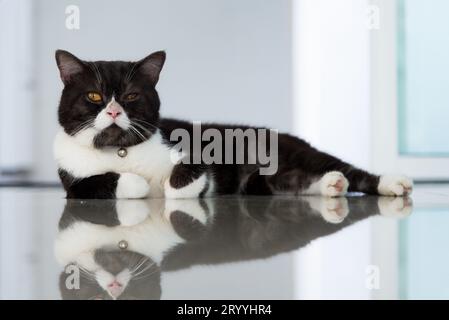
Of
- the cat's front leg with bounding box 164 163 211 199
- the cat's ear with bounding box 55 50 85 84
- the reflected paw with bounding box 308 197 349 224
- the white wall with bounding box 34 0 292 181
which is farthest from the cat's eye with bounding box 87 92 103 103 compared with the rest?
the white wall with bounding box 34 0 292 181

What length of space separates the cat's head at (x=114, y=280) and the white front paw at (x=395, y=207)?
82 centimetres

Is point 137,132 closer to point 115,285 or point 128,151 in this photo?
point 128,151

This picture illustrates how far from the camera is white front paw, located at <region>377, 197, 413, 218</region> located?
146 cm

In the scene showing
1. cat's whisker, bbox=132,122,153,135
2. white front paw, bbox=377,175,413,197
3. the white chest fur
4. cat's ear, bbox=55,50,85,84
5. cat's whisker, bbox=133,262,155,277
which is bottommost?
cat's whisker, bbox=133,262,155,277

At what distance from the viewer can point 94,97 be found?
169 centimetres

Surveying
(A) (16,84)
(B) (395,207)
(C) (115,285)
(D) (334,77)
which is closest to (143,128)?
(B) (395,207)

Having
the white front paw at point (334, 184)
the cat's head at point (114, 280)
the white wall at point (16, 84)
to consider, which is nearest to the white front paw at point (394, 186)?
the white front paw at point (334, 184)

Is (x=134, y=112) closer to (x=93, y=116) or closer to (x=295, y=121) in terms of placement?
(x=93, y=116)

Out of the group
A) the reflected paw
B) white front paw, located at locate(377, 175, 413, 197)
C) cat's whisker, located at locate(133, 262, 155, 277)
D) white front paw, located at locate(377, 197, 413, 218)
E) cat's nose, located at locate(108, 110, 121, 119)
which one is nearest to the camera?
cat's whisker, located at locate(133, 262, 155, 277)

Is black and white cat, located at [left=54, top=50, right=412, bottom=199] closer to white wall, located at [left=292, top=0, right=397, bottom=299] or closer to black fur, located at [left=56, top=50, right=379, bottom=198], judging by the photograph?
black fur, located at [left=56, top=50, right=379, bottom=198]

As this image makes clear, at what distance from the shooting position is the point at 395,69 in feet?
12.0

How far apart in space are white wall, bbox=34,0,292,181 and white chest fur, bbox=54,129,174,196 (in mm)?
1795

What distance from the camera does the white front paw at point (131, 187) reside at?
1696mm

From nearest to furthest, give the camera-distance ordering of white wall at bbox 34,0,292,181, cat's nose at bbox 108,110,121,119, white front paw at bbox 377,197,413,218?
white front paw at bbox 377,197,413,218
cat's nose at bbox 108,110,121,119
white wall at bbox 34,0,292,181
